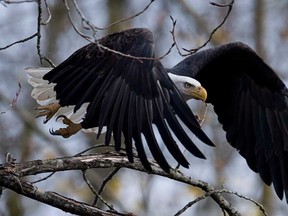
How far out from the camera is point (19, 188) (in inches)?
228

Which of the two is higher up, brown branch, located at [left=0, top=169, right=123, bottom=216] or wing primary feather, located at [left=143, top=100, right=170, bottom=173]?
wing primary feather, located at [left=143, top=100, right=170, bottom=173]

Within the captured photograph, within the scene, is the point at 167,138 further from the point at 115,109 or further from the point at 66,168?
the point at 66,168

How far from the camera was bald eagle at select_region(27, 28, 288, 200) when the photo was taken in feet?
20.1

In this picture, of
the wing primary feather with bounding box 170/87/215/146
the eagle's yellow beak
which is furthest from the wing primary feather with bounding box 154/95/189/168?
the eagle's yellow beak

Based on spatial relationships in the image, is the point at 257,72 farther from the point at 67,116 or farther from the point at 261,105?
the point at 67,116

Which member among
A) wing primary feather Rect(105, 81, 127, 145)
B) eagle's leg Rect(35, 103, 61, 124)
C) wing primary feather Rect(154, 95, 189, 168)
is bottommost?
eagle's leg Rect(35, 103, 61, 124)

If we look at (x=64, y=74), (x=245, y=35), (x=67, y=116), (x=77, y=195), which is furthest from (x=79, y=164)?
(x=245, y=35)

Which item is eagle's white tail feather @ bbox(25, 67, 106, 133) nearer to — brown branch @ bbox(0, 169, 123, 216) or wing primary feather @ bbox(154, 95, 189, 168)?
wing primary feather @ bbox(154, 95, 189, 168)

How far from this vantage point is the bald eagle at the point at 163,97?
6.14 m

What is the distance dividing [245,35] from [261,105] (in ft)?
24.8

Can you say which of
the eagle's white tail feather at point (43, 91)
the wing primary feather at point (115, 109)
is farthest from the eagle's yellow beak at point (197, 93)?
the wing primary feather at point (115, 109)

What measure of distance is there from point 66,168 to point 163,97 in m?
0.73

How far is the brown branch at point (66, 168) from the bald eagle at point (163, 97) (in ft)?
0.56

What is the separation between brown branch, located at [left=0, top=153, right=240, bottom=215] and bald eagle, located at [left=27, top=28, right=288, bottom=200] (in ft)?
0.56
